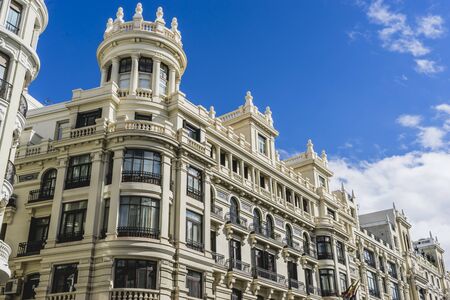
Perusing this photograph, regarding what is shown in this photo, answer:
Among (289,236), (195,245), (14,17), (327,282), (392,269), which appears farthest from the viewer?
(392,269)

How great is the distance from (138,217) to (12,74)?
1128 cm

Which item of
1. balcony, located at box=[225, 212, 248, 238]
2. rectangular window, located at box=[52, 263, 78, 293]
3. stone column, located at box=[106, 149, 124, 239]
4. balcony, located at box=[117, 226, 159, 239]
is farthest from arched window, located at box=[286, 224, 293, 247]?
rectangular window, located at box=[52, 263, 78, 293]

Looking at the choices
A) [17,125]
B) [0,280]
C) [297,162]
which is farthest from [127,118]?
[297,162]

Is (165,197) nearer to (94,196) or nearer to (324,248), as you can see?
(94,196)

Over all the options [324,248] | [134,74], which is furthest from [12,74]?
[324,248]

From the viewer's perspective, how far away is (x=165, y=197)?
3325 centimetres

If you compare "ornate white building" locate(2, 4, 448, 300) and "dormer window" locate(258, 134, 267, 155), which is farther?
"dormer window" locate(258, 134, 267, 155)

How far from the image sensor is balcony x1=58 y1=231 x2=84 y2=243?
106 ft

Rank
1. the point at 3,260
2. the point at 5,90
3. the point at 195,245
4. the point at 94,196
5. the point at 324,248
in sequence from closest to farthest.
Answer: the point at 3,260
the point at 5,90
the point at 94,196
the point at 195,245
the point at 324,248

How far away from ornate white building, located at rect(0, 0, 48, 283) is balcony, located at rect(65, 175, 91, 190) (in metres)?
7.52

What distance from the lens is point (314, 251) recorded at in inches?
1961

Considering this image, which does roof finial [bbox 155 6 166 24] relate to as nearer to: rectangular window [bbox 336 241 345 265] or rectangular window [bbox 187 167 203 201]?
rectangular window [bbox 187 167 203 201]

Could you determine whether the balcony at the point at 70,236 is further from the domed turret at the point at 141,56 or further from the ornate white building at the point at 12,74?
the domed turret at the point at 141,56

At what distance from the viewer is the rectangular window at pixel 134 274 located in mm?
30203
